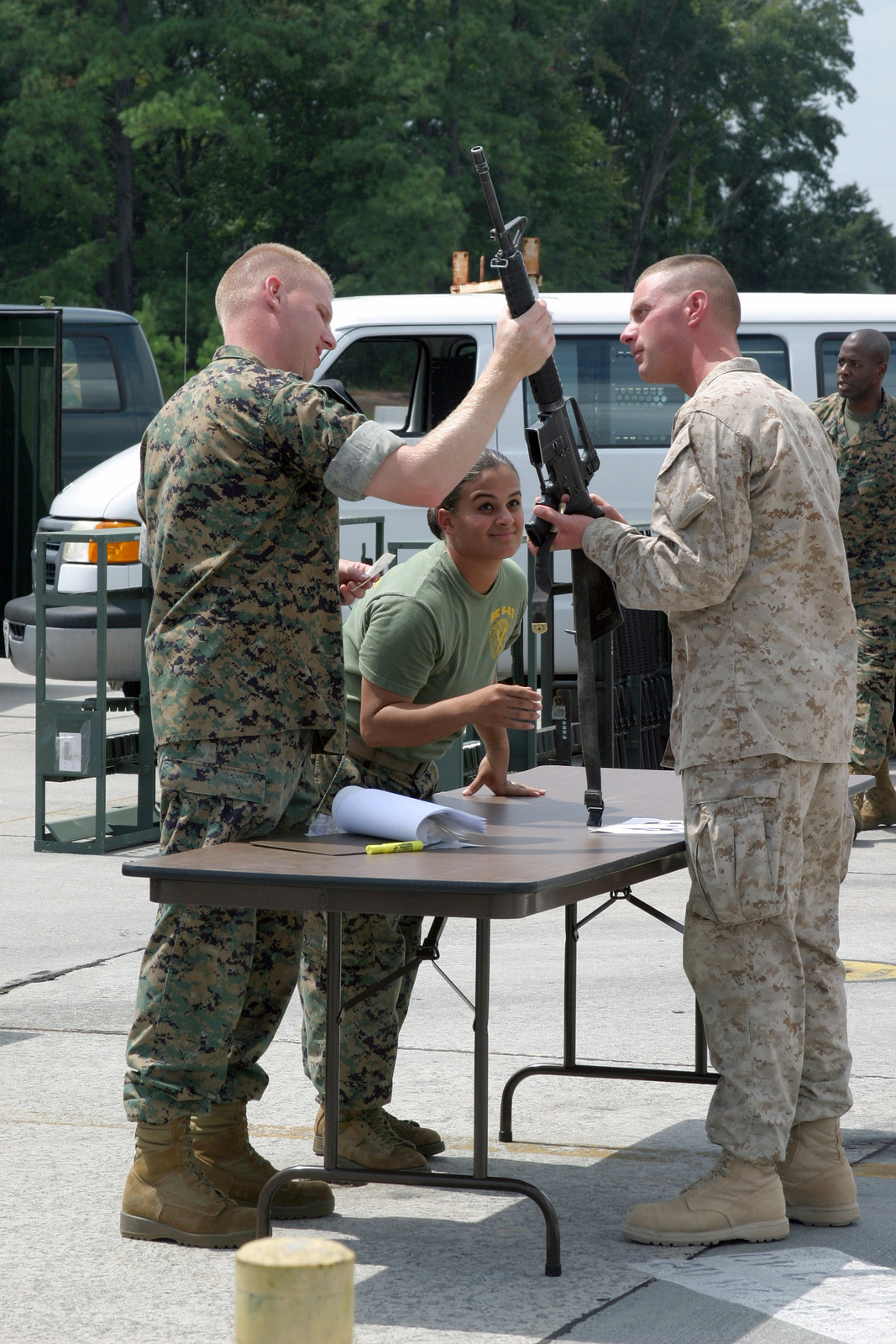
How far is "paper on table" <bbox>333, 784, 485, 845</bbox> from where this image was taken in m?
3.50

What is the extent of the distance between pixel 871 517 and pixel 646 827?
4.42 meters

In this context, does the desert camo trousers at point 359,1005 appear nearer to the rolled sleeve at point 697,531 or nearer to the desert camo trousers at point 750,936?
the desert camo trousers at point 750,936

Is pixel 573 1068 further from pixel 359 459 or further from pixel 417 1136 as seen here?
pixel 359 459

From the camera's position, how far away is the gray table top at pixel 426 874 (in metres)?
3.06

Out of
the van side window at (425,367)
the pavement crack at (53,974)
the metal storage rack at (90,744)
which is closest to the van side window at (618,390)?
the van side window at (425,367)

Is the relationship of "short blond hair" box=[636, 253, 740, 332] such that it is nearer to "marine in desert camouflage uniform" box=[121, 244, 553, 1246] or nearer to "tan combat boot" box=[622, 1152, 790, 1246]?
"marine in desert camouflage uniform" box=[121, 244, 553, 1246]

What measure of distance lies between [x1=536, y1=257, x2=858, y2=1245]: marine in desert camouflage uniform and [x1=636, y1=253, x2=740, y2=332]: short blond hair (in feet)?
0.58

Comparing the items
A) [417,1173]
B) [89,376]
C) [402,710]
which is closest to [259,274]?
[402,710]

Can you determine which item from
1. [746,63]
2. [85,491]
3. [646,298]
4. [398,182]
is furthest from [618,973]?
[746,63]

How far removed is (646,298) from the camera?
3652 mm

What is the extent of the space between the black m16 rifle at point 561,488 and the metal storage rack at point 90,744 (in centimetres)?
391

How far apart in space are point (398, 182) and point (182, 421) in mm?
29555

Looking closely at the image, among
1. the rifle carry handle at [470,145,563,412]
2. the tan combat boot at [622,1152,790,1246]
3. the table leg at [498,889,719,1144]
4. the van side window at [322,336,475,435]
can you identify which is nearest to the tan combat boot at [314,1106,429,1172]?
the table leg at [498,889,719,1144]

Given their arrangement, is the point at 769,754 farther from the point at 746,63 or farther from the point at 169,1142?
the point at 746,63
